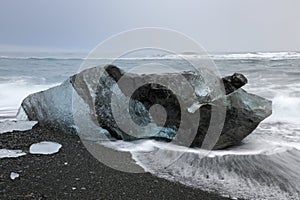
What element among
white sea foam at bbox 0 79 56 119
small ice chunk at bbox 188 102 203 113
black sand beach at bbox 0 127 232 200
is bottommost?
white sea foam at bbox 0 79 56 119

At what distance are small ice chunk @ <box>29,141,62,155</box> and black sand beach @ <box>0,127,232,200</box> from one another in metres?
0.15

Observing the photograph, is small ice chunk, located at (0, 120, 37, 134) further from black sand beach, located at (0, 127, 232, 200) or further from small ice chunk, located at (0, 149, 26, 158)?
black sand beach, located at (0, 127, 232, 200)

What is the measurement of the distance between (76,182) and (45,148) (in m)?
1.17

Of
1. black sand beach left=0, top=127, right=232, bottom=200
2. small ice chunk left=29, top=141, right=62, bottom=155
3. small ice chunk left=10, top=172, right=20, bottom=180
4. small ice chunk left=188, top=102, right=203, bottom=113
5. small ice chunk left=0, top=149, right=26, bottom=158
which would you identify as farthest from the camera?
small ice chunk left=188, top=102, right=203, bottom=113

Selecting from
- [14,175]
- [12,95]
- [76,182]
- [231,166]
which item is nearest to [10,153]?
[14,175]

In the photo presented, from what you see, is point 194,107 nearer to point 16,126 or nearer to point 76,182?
point 76,182

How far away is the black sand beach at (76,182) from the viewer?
2754mm

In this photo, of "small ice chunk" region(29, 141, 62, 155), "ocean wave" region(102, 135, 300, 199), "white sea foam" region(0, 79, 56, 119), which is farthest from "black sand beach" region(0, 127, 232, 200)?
"white sea foam" region(0, 79, 56, 119)

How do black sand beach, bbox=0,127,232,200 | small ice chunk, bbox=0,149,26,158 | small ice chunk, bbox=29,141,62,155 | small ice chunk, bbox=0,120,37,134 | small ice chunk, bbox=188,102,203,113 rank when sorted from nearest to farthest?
black sand beach, bbox=0,127,232,200 → small ice chunk, bbox=0,149,26,158 → small ice chunk, bbox=29,141,62,155 → small ice chunk, bbox=188,102,203,113 → small ice chunk, bbox=0,120,37,134

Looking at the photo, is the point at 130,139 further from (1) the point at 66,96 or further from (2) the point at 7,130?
(2) the point at 7,130

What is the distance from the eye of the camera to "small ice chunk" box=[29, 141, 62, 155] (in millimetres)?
3845

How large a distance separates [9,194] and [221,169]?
2.09m

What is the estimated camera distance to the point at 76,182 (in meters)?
2.98

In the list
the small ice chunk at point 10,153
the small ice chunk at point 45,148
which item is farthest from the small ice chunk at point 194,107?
the small ice chunk at point 10,153
